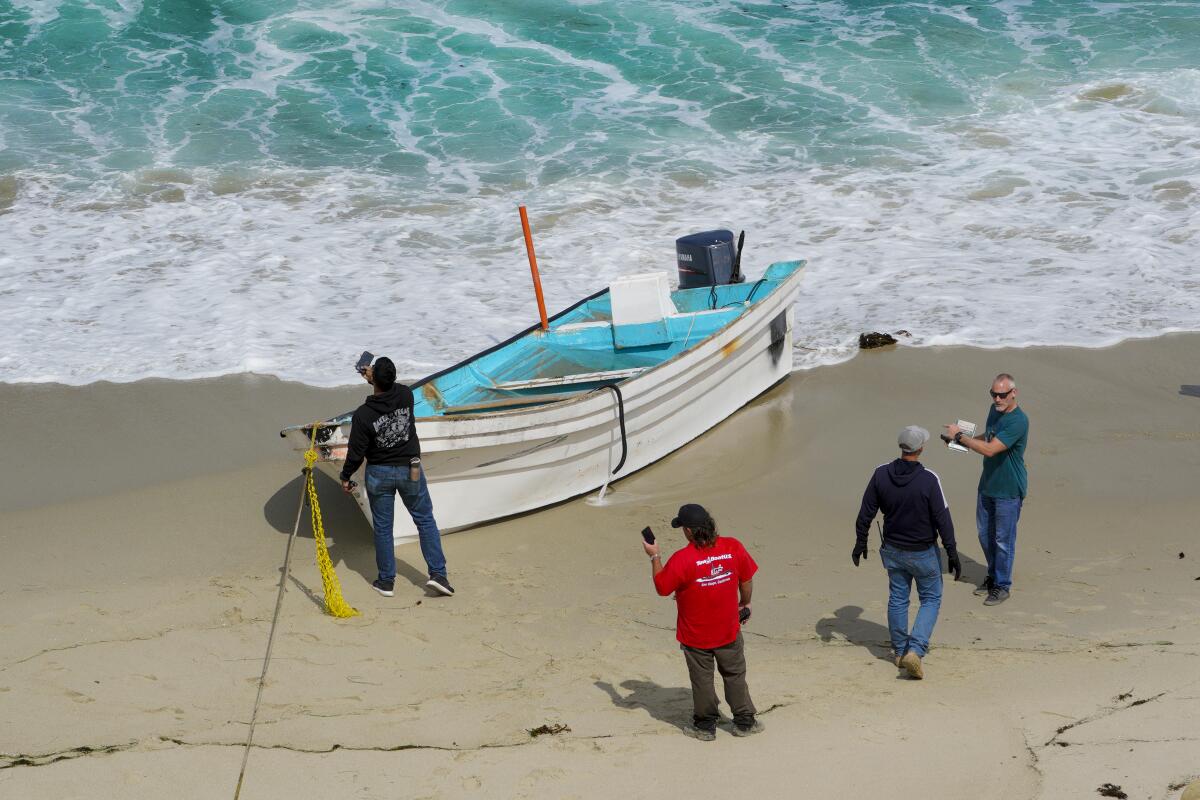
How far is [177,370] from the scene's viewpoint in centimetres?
1137

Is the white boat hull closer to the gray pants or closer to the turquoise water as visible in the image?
the turquoise water

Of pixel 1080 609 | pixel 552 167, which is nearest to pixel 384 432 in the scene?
pixel 1080 609

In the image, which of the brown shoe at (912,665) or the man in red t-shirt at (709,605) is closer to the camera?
the man in red t-shirt at (709,605)

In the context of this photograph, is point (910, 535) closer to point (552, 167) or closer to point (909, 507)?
point (909, 507)

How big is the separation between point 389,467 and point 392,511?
0.96 feet

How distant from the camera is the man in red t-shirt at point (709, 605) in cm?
547

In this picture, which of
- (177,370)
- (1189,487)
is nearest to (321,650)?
(177,370)

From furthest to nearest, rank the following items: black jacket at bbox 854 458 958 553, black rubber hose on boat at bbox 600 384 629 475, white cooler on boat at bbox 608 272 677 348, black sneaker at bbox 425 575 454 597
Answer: white cooler on boat at bbox 608 272 677 348 → black rubber hose on boat at bbox 600 384 629 475 → black sneaker at bbox 425 575 454 597 → black jacket at bbox 854 458 958 553

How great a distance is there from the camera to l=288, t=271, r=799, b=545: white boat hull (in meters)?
8.25

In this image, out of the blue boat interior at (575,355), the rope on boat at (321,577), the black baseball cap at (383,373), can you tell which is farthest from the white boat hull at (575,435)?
the black baseball cap at (383,373)

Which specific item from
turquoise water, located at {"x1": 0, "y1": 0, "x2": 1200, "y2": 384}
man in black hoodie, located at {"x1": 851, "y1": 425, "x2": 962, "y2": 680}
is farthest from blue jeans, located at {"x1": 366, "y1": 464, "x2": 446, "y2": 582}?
turquoise water, located at {"x1": 0, "y1": 0, "x2": 1200, "y2": 384}

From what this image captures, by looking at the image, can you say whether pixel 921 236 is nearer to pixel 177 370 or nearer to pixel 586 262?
pixel 586 262

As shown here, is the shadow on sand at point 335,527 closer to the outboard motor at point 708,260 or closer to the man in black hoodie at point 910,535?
the man in black hoodie at point 910,535

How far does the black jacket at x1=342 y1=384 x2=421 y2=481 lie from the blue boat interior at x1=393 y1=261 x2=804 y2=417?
1.51 meters
